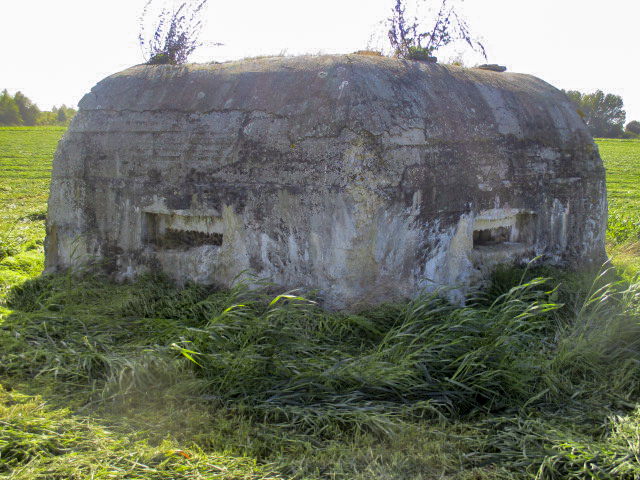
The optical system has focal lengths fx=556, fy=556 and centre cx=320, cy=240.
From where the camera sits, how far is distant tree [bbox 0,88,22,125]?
41.8m

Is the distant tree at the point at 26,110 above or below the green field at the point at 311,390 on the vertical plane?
above

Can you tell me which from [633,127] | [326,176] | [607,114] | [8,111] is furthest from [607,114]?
[8,111]

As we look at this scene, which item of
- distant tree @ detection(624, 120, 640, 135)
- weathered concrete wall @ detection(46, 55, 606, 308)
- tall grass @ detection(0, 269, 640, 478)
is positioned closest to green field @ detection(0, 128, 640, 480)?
tall grass @ detection(0, 269, 640, 478)

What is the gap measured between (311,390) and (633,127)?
45.3 meters

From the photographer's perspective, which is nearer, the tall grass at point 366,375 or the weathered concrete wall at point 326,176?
the tall grass at point 366,375

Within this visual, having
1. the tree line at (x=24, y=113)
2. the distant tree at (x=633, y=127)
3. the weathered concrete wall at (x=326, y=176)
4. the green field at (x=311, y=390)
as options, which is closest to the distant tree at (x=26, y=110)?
the tree line at (x=24, y=113)

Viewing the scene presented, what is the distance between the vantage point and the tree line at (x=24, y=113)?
4247cm

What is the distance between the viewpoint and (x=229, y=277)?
4520 mm

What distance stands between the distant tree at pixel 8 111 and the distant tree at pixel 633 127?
45.9 meters

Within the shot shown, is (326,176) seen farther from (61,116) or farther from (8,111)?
(61,116)

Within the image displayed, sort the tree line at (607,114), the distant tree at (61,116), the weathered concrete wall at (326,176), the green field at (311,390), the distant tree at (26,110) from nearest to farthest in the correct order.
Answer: the green field at (311,390) → the weathered concrete wall at (326,176) → the tree line at (607,114) → the distant tree at (26,110) → the distant tree at (61,116)

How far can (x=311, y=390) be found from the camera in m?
3.23

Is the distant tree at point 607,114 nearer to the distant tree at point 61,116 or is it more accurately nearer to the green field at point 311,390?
the green field at point 311,390

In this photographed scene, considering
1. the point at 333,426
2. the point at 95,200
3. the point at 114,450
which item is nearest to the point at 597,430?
the point at 333,426
